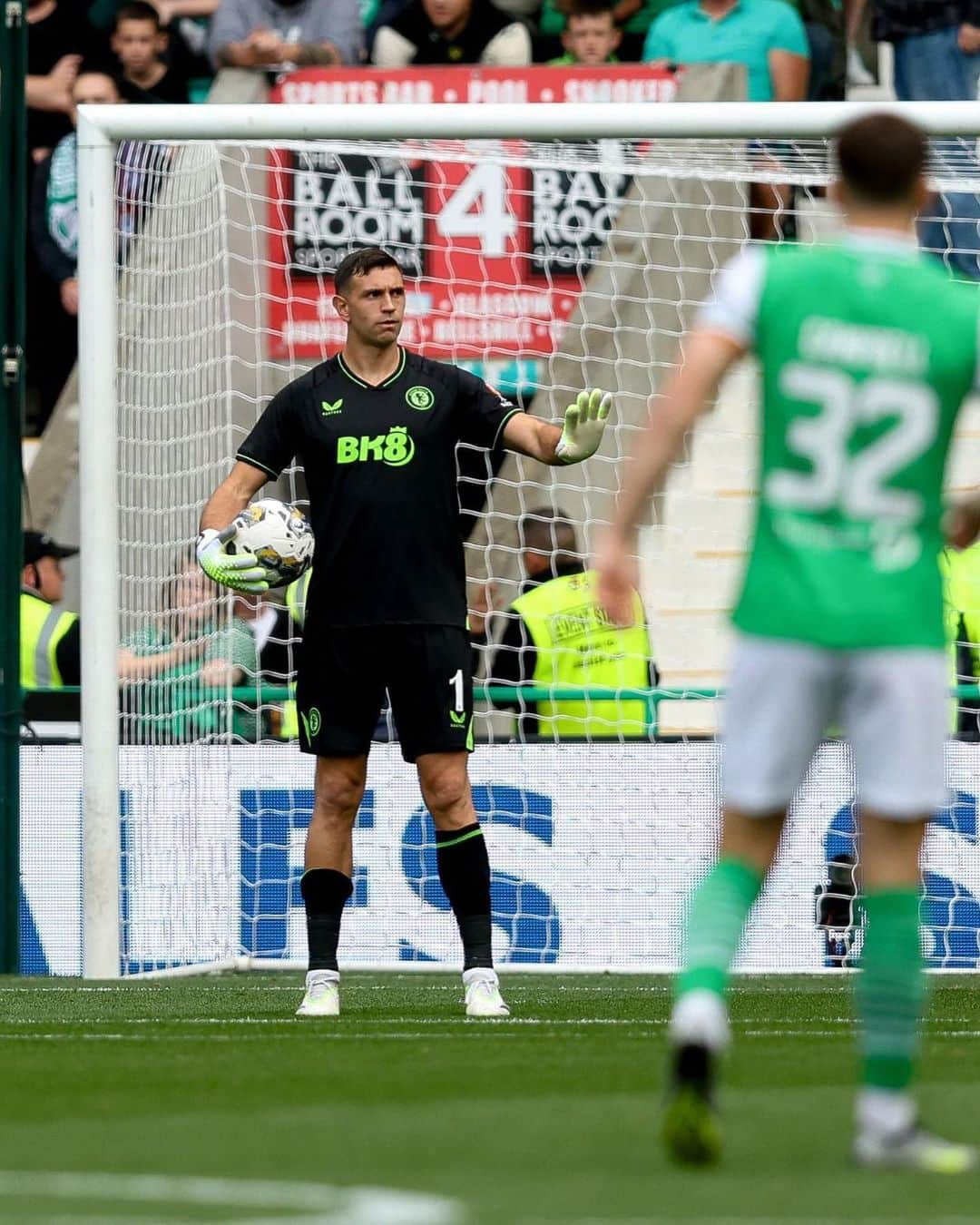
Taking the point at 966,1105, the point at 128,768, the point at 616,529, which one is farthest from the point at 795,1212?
the point at 128,768

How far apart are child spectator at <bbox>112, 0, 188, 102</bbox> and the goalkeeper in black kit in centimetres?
757

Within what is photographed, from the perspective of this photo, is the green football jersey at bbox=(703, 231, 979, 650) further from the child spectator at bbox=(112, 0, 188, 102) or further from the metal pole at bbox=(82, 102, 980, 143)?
the child spectator at bbox=(112, 0, 188, 102)

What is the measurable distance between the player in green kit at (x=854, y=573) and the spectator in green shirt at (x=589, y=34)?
10063 mm

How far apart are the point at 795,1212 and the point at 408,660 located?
396cm

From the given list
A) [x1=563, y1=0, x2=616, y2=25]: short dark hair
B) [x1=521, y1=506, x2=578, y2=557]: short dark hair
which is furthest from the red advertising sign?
[x1=521, y1=506, x2=578, y2=557]: short dark hair

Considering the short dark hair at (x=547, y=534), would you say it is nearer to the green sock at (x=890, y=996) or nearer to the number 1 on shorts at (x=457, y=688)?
the number 1 on shorts at (x=457, y=688)

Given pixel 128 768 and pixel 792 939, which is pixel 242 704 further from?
pixel 792 939

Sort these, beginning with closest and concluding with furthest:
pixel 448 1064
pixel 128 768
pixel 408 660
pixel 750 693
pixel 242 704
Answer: pixel 750 693
pixel 448 1064
pixel 408 660
pixel 128 768
pixel 242 704

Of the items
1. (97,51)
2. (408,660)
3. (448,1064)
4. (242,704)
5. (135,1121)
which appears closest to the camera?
(135,1121)

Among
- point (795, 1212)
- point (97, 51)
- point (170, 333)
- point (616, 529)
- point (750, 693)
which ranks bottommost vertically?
point (795, 1212)

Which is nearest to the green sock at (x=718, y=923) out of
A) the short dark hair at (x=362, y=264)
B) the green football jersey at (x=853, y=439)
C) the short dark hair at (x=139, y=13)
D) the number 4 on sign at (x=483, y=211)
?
the green football jersey at (x=853, y=439)

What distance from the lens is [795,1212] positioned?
12.1 feet

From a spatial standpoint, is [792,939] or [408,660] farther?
[792,939]

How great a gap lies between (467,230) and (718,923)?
9.02 metres
